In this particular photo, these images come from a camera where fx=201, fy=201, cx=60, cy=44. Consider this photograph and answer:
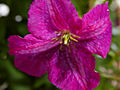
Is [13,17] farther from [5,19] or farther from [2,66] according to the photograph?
[2,66]

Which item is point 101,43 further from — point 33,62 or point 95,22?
point 33,62

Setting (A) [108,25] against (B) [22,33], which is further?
(B) [22,33]

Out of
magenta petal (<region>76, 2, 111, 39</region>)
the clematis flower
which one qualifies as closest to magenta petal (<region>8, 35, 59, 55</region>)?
the clematis flower

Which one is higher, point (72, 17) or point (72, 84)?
point (72, 17)

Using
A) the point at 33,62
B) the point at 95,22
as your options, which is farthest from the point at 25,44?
the point at 95,22

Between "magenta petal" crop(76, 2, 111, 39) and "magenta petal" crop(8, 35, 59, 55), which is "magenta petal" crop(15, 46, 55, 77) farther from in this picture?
"magenta petal" crop(76, 2, 111, 39)

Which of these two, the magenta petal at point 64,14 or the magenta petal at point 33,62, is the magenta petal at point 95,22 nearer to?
the magenta petal at point 64,14

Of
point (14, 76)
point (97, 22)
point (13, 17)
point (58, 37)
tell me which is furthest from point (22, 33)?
point (97, 22)
